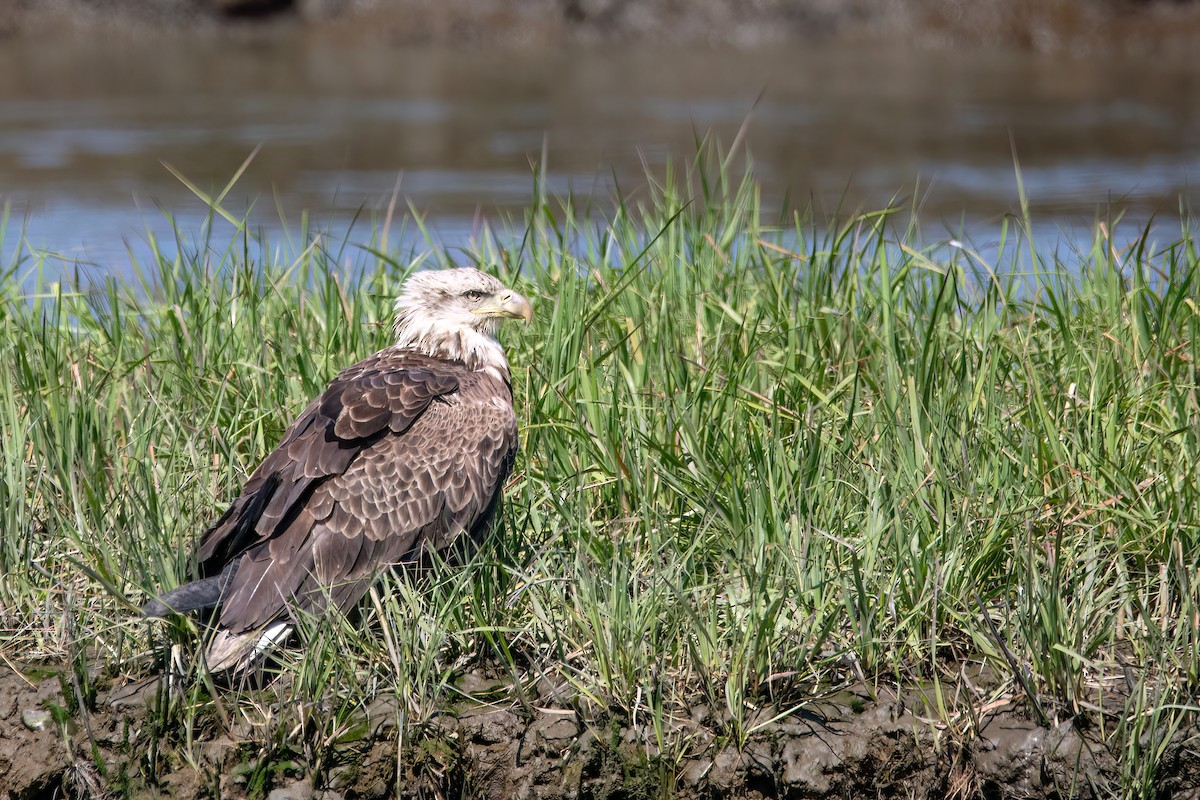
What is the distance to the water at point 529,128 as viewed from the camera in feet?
34.0

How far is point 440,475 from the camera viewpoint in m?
4.16

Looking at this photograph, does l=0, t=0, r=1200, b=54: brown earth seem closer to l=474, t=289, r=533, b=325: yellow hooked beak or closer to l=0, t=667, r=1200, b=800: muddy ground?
l=474, t=289, r=533, b=325: yellow hooked beak

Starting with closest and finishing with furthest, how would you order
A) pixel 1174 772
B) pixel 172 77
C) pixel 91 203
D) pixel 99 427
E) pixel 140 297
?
1. pixel 1174 772
2. pixel 99 427
3. pixel 140 297
4. pixel 91 203
5. pixel 172 77

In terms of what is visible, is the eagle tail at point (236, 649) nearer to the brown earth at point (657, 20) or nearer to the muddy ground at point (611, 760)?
the muddy ground at point (611, 760)

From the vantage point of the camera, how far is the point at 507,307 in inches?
183

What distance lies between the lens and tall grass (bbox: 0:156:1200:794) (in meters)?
3.74

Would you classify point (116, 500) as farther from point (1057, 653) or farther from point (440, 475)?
point (1057, 653)

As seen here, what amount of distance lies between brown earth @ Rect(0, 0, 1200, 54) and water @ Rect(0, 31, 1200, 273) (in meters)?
0.36

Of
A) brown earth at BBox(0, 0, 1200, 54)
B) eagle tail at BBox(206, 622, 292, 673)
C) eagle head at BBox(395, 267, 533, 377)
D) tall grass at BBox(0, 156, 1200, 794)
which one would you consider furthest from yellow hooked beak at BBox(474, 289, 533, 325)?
brown earth at BBox(0, 0, 1200, 54)

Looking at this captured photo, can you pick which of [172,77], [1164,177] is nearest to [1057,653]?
[1164,177]

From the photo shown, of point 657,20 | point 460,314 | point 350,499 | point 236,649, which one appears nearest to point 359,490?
point 350,499

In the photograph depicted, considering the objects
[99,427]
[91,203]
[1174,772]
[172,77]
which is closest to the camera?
[1174,772]

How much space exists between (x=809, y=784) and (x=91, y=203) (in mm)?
8251

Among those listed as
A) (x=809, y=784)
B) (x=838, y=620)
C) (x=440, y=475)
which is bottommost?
(x=809, y=784)
